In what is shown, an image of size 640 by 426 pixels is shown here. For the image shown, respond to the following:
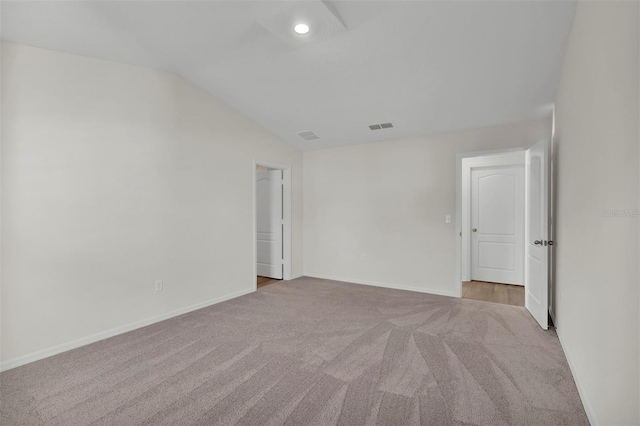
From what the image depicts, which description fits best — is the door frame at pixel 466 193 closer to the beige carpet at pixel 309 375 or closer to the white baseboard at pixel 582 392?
the beige carpet at pixel 309 375

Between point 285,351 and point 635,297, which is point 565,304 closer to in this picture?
Result: point 635,297

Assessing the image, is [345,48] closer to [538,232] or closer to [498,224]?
[538,232]

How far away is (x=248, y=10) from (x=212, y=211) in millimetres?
2441

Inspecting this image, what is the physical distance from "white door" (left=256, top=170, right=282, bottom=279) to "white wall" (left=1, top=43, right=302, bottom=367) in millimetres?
1238

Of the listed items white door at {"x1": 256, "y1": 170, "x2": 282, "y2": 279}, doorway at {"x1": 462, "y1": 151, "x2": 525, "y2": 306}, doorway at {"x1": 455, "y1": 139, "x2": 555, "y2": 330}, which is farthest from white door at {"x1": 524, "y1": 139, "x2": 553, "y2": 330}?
white door at {"x1": 256, "y1": 170, "x2": 282, "y2": 279}

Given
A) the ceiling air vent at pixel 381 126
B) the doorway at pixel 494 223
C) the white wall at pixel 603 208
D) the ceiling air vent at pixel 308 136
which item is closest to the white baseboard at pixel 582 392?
the white wall at pixel 603 208

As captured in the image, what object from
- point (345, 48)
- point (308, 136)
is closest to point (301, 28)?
point (345, 48)

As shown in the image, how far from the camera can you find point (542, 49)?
263cm

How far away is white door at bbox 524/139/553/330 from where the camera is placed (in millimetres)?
3178

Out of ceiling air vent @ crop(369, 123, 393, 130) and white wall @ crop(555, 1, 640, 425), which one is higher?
ceiling air vent @ crop(369, 123, 393, 130)

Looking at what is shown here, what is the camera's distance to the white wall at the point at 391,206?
4410 millimetres

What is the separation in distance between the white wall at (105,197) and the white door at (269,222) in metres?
1.24

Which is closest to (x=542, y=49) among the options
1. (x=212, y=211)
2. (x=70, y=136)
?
(x=212, y=211)

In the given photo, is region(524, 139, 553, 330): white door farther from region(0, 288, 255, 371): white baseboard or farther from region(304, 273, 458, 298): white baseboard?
region(0, 288, 255, 371): white baseboard
